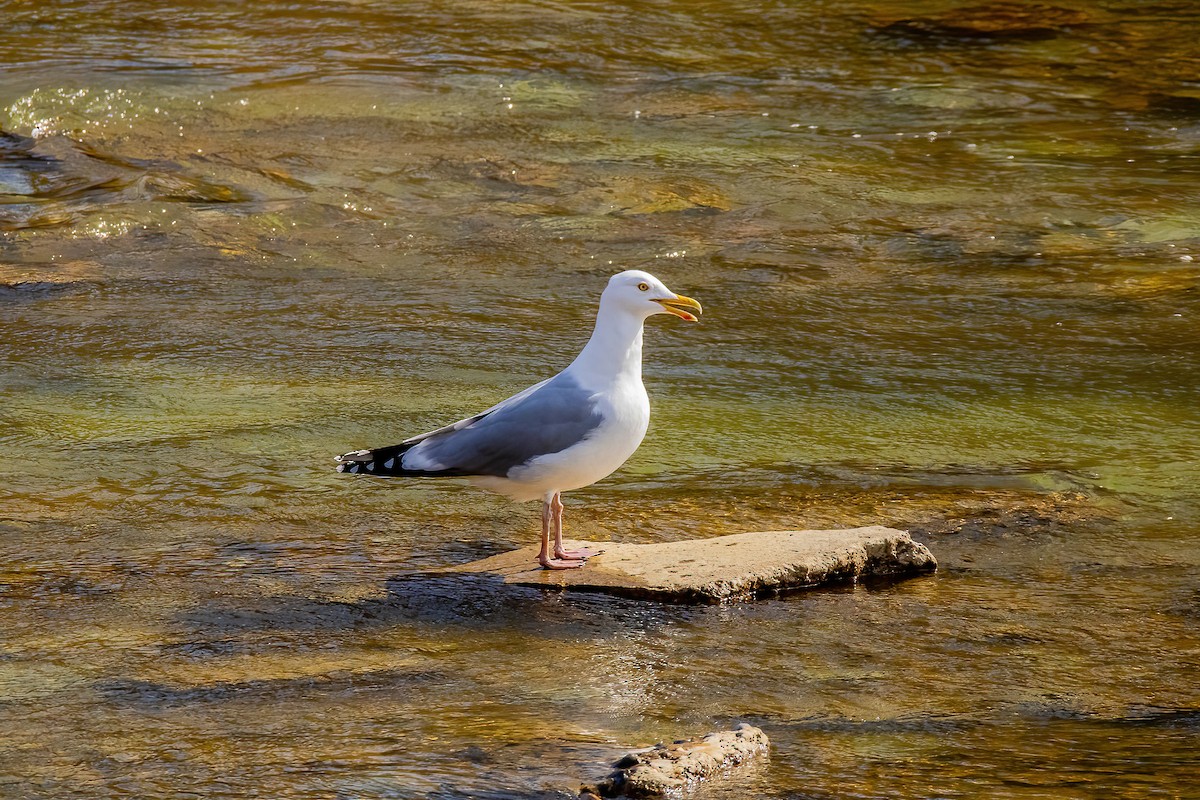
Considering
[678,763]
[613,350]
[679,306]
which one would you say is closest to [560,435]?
[613,350]

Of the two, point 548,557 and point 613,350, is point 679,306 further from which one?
point 548,557

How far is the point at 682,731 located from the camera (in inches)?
154

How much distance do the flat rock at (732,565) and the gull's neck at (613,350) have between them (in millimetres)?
584

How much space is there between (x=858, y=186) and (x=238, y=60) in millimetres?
5585

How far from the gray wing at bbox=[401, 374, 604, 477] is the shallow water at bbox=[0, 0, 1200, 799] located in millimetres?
404

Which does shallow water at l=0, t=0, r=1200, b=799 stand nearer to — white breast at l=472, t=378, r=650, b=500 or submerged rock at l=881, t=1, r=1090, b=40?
submerged rock at l=881, t=1, r=1090, b=40

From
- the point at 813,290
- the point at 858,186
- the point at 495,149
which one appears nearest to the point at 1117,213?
the point at 858,186

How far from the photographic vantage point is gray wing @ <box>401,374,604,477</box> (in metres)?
4.84

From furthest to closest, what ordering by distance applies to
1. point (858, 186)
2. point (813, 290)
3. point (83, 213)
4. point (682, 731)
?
point (858, 186), point (83, 213), point (813, 290), point (682, 731)

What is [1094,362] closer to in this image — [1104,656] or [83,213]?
[1104,656]

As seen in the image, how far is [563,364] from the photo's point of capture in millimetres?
7059

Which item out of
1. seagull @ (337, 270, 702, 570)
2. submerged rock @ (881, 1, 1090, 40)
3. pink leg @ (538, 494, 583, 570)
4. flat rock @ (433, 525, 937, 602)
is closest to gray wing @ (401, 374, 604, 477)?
seagull @ (337, 270, 702, 570)

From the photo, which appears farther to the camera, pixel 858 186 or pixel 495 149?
pixel 495 149

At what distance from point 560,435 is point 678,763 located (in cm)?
146
